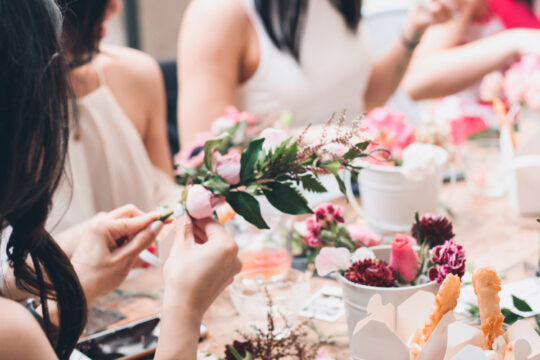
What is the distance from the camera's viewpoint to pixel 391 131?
1.27 metres

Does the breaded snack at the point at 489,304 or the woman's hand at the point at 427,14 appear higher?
the woman's hand at the point at 427,14

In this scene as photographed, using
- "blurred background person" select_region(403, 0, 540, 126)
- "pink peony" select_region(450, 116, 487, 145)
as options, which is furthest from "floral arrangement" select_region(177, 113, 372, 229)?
"blurred background person" select_region(403, 0, 540, 126)

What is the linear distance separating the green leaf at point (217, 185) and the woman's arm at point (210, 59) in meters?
0.90

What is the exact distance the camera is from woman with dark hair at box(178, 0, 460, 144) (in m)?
1.71

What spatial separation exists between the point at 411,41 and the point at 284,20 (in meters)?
0.43

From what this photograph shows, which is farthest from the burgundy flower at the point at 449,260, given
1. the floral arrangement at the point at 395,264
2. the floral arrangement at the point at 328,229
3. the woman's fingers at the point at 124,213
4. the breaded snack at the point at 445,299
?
the woman's fingers at the point at 124,213

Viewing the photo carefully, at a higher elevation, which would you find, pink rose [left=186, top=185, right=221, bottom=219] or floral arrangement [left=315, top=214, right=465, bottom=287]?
pink rose [left=186, top=185, right=221, bottom=219]

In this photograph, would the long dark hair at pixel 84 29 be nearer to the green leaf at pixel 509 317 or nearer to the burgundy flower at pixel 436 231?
the burgundy flower at pixel 436 231

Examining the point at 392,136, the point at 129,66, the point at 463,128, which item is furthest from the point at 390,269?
the point at 129,66

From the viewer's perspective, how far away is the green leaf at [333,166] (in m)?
0.74

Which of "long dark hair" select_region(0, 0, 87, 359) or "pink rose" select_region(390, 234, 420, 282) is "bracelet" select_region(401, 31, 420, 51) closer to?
"pink rose" select_region(390, 234, 420, 282)

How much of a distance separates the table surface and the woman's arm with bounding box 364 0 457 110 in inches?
21.8

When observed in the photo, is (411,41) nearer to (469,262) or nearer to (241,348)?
(469,262)

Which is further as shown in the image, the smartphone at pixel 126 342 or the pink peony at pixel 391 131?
the pink peony at pixel 391 131
